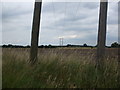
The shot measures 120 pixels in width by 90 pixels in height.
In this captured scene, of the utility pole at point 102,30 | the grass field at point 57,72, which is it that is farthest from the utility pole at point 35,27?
the utility pole at point 102,30

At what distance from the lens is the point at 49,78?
5.70m

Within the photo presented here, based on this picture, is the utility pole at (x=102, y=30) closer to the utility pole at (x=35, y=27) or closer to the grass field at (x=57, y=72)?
the grass field at (x=57, y=72)

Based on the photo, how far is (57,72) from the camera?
21.1 feet

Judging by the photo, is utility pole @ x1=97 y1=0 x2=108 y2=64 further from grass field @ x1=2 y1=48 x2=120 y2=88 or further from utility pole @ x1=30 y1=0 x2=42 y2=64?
utility pole @ x1=30 y1=0 x2=42 y2=64

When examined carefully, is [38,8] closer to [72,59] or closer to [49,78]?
[72,59]

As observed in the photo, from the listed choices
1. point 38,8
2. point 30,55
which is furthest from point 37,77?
point 38,8

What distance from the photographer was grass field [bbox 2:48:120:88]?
5.48 metres

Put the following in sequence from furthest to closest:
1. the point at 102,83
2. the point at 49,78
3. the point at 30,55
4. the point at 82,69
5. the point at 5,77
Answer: the point at 30,55 < the point at 82,69 < the point at 102,83 < the point at 49,78 < the point at 5,77

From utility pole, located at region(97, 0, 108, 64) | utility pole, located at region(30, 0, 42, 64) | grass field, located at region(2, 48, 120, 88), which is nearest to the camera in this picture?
grass field, located at region(2, 48, 120, 88)

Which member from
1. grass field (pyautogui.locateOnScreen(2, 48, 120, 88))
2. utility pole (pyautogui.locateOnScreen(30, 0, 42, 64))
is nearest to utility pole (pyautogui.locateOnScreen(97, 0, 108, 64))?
grass field (pyautogui.locateOnScreen(2, 48, 120, 88))

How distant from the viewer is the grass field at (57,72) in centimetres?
548

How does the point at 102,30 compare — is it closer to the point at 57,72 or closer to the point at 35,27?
the point at 35,27

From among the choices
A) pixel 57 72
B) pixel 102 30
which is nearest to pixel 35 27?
pixel 57 72

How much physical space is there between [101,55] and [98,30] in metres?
0.65
